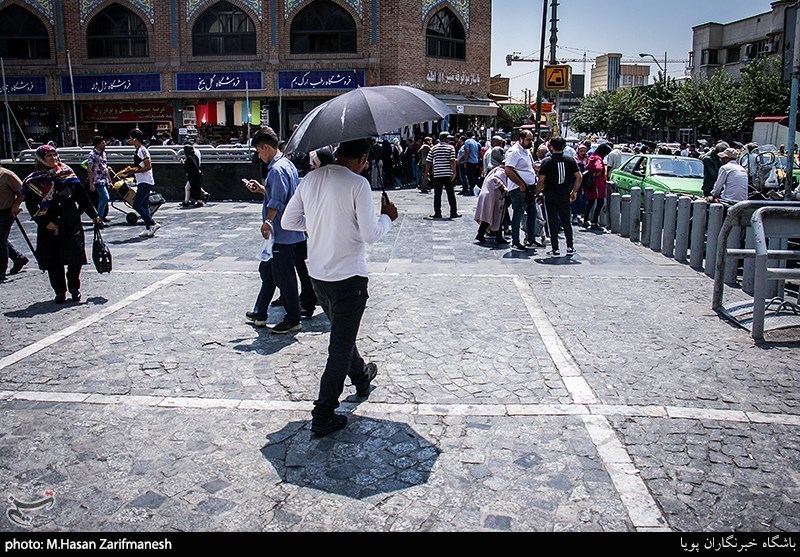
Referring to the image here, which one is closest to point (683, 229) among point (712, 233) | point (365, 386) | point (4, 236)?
point (712, 233)

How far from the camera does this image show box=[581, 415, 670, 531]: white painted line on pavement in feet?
11.8

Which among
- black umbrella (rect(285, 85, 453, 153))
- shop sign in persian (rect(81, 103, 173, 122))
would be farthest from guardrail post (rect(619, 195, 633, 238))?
shop sign in persian (rect(81, 103, 173, 122))

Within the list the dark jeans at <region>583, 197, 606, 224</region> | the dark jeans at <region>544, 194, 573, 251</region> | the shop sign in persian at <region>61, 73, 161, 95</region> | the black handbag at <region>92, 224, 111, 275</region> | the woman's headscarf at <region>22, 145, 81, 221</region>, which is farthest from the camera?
the shop sign in persian at <region>61, 73, 161, 95</region>

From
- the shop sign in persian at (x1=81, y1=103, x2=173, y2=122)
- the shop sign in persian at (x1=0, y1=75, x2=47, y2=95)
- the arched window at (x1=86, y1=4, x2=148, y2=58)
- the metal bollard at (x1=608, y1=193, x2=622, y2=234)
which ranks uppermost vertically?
the arched window at (x1=86, y1=4, x2=148, y2=58)

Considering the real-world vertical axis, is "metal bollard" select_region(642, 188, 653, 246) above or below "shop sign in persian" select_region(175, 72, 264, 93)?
below

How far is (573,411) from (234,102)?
27.8 meters

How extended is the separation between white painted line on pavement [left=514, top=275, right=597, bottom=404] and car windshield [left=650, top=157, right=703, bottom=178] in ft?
27.6

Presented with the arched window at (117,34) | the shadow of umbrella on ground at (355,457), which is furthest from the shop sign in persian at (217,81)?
the shadow of umbrella on ground at (355,457)

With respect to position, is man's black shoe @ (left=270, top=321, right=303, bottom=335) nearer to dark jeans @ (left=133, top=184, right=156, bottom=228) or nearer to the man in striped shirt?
dark jeans @ (left=133, top=184, right=156, bottom=228)

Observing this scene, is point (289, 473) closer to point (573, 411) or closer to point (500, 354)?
point (573, 411)
